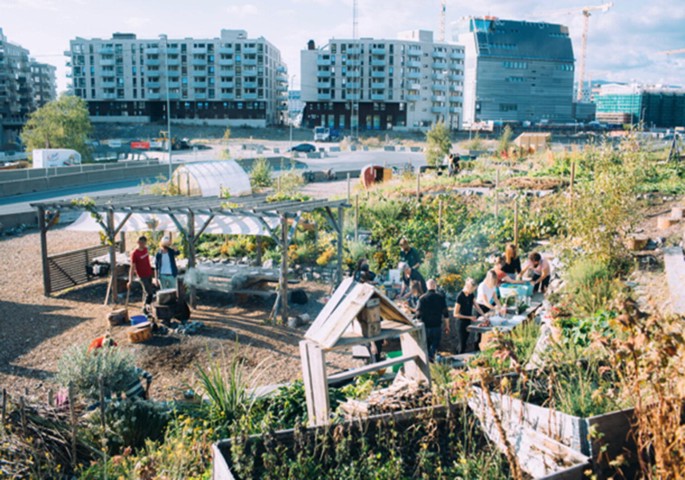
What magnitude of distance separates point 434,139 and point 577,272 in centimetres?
2757

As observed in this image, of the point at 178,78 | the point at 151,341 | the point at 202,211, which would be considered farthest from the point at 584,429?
the point at 178,78

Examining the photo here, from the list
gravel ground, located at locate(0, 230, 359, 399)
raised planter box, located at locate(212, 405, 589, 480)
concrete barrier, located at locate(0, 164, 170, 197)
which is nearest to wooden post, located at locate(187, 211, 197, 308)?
gravel ground, located at locate(0, 230, 359, 399)

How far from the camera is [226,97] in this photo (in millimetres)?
106125

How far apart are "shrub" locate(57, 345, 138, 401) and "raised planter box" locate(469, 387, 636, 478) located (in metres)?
4.35

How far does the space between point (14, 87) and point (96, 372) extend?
13076 centimetres

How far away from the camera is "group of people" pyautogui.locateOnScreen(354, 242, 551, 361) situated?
9383 millimetres

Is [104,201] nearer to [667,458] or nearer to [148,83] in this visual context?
[667,458]

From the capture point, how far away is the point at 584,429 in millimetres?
4434

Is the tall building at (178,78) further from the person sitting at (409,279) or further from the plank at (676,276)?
the plank at (676,276)

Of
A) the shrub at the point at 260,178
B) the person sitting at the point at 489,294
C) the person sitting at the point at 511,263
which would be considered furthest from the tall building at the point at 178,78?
the person sitting at the point at 489,294

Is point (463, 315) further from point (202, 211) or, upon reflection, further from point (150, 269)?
point (150, 269)

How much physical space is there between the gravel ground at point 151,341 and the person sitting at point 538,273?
3.86 m

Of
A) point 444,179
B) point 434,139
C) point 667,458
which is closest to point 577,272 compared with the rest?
point 667,458

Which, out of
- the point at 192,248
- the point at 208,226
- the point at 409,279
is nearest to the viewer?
the point at 409,279
